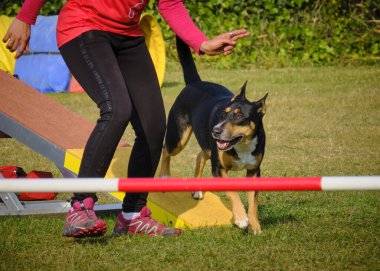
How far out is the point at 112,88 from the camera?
3.95 meters

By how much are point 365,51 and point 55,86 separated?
6.65 m

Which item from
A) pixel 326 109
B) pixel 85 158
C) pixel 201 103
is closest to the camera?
pixel 85 158

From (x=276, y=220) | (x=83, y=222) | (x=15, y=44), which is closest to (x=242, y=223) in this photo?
(x=276, y=220)

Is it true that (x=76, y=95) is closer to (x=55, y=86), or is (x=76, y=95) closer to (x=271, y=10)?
(x=55, y=86)

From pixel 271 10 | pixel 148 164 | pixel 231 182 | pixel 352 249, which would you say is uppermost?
pixel 231 182

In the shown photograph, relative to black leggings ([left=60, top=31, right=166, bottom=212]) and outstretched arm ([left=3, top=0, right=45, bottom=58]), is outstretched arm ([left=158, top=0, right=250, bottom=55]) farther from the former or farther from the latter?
outstretched arm ([left=3, top=0, right=45, bottom=58])

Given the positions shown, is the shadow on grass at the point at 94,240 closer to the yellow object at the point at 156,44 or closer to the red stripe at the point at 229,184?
the red stripe at the point at 229,184

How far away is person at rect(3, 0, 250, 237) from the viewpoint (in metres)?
3.94

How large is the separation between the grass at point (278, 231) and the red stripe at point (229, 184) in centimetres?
108

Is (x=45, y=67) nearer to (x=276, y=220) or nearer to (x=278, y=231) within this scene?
(x=276, y=220)

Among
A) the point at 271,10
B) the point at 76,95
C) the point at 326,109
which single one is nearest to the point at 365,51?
the point at 271,10

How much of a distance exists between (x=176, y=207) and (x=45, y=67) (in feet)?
27.0

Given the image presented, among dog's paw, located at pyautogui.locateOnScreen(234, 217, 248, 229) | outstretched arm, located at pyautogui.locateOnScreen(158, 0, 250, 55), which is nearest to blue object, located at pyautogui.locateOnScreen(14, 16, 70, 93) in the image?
dog's paw, located at pyautogui.locateOnScreen(234, 217, 248, 229)

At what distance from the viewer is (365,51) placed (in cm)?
1522
